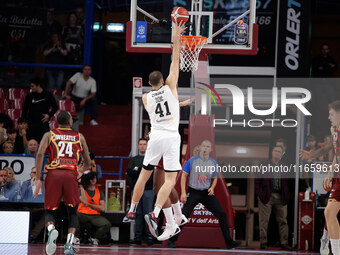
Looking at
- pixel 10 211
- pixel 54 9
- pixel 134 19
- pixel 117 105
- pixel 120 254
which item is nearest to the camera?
pixel 120 254

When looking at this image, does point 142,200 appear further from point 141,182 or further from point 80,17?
point 80,17

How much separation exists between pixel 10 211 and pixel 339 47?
1405cm

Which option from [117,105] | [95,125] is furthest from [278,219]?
[117,105]

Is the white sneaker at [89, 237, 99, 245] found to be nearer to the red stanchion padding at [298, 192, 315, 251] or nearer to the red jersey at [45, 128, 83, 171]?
the red jersey at [45, 128, 83, 171]

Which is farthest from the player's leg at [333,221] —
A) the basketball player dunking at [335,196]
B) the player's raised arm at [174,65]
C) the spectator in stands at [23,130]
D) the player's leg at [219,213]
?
the spectator in stands at [23,130]

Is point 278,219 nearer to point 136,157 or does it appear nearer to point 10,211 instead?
point 136,157

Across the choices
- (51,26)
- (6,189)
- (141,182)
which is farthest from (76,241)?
(51,26)

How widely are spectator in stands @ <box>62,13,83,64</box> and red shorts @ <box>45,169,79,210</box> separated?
9.87 m

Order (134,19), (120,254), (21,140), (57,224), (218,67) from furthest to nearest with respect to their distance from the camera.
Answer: (218,67)
(21,140)
(57,224)
(134,19)
(120,254)

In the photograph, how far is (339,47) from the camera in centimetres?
2362

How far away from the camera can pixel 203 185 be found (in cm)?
1319

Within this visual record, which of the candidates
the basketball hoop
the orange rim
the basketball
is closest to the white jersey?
the basketball

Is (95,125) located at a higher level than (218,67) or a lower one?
lower

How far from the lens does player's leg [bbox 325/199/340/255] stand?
9461mm
